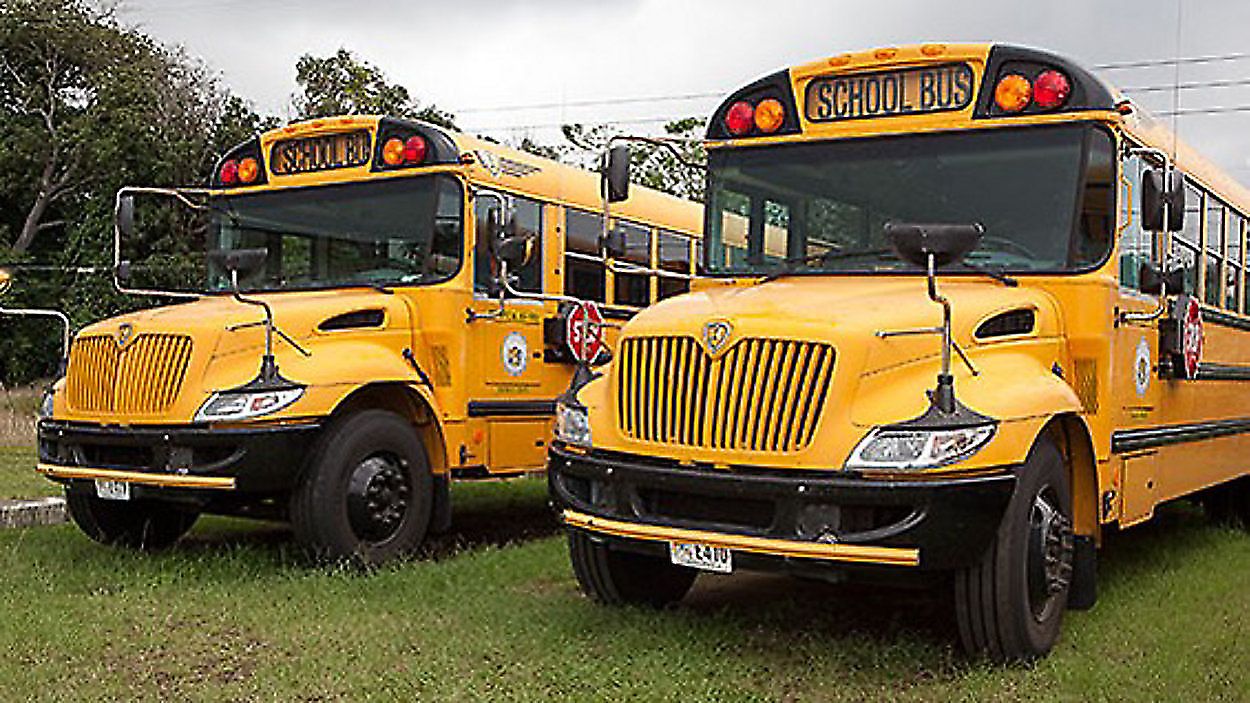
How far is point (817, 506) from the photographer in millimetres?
4840

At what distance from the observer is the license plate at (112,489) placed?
23.0ft

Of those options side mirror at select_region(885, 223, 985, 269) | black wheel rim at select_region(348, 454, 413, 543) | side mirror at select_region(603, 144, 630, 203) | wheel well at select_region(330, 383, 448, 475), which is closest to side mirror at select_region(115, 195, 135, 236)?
wheel well at select_region(330, 383, 448, 475)

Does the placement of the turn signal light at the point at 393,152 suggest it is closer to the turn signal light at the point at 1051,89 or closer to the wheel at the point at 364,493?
the wheel at the point at 364,493

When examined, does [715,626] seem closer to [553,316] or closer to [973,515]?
[973,515]

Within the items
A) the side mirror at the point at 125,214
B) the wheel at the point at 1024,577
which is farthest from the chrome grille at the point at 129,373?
the wheel at the point at 1024,577

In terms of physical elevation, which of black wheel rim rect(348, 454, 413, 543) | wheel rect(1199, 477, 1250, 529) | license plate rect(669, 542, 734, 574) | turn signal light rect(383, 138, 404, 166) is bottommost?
wheel rect(1199, 477, 1250, 529)

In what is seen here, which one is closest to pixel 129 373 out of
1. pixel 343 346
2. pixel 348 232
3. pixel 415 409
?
pixel 343 346

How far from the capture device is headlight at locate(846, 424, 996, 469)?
470cm

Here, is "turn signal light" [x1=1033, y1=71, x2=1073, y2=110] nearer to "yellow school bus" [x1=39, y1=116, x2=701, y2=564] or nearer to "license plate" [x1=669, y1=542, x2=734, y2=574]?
"yellow school bus" [x1=39, y1=116, x2=701, y2=564]

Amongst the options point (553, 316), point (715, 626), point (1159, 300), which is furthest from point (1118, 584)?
point (553, 316)

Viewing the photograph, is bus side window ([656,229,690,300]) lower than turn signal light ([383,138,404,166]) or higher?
lower

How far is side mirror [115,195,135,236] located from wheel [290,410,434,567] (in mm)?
2015

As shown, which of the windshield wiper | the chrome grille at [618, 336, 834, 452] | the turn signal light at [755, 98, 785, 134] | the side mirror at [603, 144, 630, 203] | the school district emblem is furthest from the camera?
the school district emblem

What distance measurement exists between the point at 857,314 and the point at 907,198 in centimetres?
114
